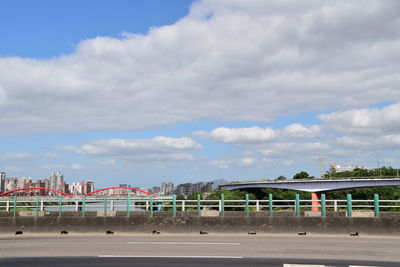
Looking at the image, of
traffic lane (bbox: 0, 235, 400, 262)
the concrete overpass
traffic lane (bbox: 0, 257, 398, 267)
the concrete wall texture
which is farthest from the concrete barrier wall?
the concrete overpass

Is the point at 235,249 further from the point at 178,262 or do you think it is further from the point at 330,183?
the point at 330,183

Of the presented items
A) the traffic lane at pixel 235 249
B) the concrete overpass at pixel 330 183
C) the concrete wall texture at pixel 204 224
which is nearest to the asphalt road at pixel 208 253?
the traffic lane at pixel 235 249

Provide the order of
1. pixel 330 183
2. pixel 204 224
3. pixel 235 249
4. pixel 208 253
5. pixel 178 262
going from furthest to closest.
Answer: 1. pixel 330 183
2. pixel 204 224
3. pixel 235 249
4. pixel 208 253
5. pixel 178 262

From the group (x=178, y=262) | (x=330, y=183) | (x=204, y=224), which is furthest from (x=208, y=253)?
(x=330, y=183)

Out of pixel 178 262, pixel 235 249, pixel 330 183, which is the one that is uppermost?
pixel 330 183

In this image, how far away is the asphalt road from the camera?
1089cm

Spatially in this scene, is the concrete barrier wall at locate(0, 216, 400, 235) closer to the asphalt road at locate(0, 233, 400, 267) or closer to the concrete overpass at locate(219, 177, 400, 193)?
the asphalt road at locate(0, 233, 400, 267)

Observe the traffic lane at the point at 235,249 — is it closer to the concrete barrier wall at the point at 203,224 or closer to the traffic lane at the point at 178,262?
the traffic lane at the point at 178,262

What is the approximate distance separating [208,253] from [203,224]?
7.40 meters

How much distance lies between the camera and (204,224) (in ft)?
65.2

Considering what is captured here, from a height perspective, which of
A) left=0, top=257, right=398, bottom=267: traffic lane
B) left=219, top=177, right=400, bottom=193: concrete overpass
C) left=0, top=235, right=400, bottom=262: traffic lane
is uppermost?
left=219, top=177, right=400, bottom=193: concrete overpass

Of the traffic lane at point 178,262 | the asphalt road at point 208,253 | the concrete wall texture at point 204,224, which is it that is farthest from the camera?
the concrete wall texture at point 204,224

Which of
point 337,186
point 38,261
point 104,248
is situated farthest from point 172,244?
point 337,186

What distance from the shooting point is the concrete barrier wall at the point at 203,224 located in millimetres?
18531
